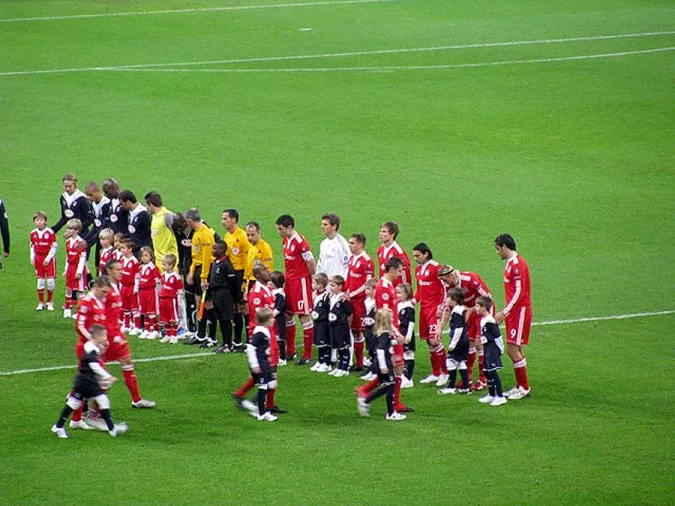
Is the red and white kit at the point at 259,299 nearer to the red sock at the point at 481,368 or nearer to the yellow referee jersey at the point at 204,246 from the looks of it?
the yellow referee jersey at the point at 204,246

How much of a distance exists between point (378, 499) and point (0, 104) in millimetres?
24068

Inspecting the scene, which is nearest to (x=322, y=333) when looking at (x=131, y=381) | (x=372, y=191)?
(x=131, y=381)

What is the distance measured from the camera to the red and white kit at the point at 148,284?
20125 millimetres

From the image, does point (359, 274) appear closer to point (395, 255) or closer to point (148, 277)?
point (395, 255)

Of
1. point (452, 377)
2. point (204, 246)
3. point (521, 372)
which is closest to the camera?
point (521, 372)

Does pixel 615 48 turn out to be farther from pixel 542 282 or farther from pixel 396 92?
pixel 542 282

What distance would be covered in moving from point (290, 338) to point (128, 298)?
3069 millimetres

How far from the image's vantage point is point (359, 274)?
60.8ft

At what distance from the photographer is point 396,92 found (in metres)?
36.1

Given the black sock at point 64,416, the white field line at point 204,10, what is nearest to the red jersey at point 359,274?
the black sock at point 64,416

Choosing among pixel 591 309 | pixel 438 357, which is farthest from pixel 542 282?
pixel 438 357

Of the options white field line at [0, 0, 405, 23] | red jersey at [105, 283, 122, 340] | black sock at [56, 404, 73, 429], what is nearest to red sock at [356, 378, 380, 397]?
red jersey at [105, 283, 122, 340]

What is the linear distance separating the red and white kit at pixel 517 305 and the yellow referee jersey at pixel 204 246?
16.3 feet

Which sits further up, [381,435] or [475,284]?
[475,284]
